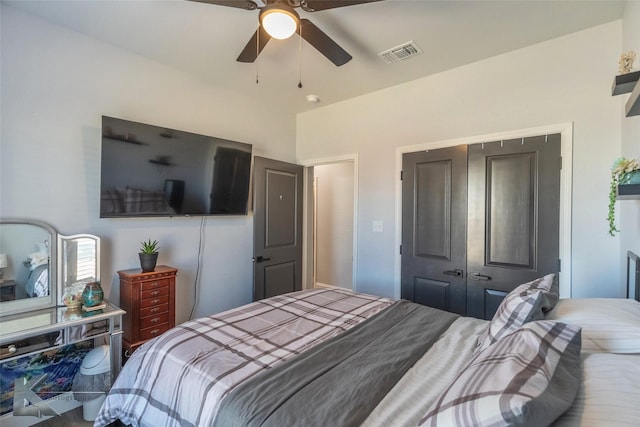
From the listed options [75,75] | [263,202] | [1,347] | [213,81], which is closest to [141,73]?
[75,75]

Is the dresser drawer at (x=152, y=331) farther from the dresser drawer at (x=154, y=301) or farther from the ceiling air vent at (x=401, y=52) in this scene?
the ceiling air vent at (x=401, y=52)

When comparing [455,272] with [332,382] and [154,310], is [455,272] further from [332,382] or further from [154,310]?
[154,310]

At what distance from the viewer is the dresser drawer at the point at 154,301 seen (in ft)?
7.74

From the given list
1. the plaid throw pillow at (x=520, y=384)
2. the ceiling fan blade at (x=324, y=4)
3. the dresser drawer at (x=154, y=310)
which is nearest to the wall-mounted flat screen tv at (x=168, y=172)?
the dresser drawer at (x=154, y=310)

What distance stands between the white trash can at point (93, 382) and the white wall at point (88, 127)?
0.57m

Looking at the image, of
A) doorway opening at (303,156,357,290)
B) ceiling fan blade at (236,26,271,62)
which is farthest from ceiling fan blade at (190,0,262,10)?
doorway opening at (303,156,357,290)

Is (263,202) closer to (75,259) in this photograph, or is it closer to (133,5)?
(75,259)

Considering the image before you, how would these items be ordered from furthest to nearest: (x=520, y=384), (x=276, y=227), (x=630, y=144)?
1. (x=276, y=227)
2. (x=630, y=144)
3. (x=520, y=384)

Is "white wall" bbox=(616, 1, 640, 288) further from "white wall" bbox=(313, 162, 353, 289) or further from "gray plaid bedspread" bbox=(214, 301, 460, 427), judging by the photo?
"white wall" bbox=(313, 162, 353, 289)

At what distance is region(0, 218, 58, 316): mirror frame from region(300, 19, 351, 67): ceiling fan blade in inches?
88.7

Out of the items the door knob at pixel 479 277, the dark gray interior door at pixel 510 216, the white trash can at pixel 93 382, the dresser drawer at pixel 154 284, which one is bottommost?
the white trash can at pixel 93 382

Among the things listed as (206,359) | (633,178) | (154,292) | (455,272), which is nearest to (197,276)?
(154,292)

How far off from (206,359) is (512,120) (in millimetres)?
2818

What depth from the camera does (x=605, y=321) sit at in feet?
3.74
